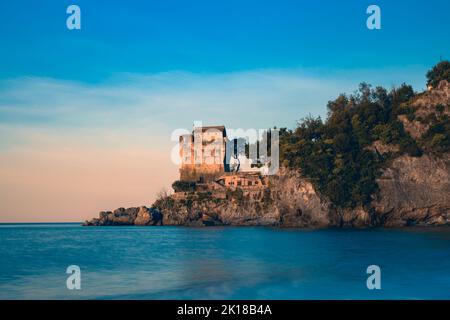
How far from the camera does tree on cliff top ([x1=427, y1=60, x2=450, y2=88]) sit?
76419 mm

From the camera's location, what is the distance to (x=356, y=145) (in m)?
73.6

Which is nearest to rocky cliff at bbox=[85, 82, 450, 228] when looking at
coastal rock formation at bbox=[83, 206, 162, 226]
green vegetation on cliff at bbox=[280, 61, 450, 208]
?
green vegetation on cliff at bbox=[280, 61, 450, 208]

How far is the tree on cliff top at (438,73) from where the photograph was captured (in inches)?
3009

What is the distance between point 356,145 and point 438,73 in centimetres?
2020

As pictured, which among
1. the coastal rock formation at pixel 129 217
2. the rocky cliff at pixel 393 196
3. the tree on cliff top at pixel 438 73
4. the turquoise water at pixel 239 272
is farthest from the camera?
the coastal rock formation at pixel 129 217

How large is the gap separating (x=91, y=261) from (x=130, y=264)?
15.0 ft

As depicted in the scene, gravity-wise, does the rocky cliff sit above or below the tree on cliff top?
below

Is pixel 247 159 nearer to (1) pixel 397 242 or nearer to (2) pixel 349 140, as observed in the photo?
(2) pixel 349 140

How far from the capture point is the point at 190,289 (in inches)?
869

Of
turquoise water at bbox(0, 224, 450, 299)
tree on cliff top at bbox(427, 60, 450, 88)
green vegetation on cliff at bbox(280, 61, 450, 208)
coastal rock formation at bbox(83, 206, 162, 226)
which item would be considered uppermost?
tree on cliff top at bbox(427, 60, 450, 88)

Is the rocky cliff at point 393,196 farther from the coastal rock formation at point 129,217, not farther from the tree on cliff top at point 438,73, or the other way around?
the coastal rock formation at point 129,217

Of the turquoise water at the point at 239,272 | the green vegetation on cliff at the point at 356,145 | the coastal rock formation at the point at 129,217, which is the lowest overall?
the coastal rock formation at the point at 129,217

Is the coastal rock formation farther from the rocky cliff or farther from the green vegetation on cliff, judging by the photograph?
the green vegetation on cliff

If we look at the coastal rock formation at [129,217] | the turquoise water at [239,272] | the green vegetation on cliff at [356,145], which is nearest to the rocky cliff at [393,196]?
the green vegetation on cliff at [356,145]
